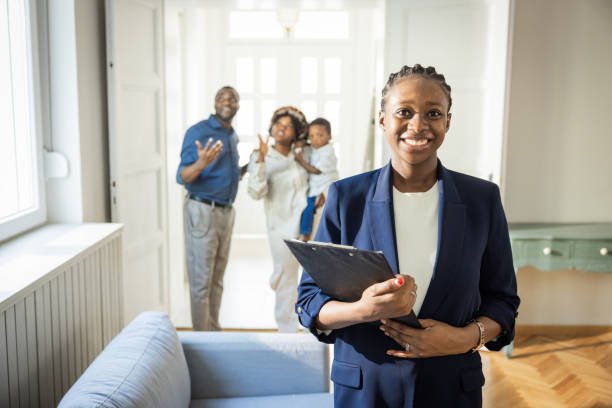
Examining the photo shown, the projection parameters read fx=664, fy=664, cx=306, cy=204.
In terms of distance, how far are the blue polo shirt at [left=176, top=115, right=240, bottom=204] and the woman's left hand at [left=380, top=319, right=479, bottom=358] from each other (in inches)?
109

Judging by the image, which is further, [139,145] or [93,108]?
[139,145]

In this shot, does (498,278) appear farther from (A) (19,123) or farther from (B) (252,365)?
(A) (19,123)

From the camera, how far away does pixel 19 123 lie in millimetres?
2973

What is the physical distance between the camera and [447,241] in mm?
1377

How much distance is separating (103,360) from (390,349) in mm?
1053

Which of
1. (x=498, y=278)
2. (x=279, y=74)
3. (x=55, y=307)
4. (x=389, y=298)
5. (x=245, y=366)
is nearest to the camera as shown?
(x=389, y=298)

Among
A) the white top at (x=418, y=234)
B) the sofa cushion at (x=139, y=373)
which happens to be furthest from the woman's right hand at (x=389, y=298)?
the sofa cushion at (x=139, y=373)

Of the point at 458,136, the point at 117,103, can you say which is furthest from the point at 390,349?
the point at 458,136

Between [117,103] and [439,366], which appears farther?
[117,103]

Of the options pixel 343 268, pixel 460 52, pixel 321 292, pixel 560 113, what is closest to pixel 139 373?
pixel 321 292

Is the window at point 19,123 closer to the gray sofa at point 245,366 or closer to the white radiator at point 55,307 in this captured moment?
the white radiator at point 55,307

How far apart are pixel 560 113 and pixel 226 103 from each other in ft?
7.39

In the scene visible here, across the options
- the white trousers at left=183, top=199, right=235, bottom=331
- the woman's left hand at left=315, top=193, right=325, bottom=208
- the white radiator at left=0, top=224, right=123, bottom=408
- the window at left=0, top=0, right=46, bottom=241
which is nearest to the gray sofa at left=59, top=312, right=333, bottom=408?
the white radiator at left=0, top=224, right=123, bottom=408

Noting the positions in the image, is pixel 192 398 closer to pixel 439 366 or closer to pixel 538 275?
pixel 439 366
